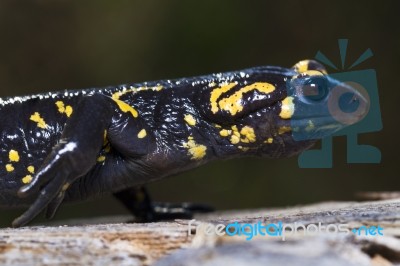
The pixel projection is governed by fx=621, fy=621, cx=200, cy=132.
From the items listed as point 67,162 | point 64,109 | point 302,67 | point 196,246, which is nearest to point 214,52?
point 302,67

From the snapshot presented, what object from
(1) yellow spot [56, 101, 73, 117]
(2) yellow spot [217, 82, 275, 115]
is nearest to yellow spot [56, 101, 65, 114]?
(1) yellow spot [56, 101, 73, 117]

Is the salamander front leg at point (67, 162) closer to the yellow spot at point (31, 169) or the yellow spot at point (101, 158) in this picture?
the yellow spot at point (101, 158)

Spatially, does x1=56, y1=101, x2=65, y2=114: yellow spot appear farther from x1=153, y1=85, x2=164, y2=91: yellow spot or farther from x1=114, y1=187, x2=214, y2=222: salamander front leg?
x1=114, y1=187, x2=214, y2=222: salamander front leg

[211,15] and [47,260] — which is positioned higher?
[211,15]

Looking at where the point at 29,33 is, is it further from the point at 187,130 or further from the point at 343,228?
the point at 343,228

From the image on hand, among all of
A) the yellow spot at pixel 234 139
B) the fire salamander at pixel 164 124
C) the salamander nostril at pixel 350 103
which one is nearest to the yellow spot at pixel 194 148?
the fire salamander at pixel 164 124

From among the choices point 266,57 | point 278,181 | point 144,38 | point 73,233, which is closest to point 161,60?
point 144,38

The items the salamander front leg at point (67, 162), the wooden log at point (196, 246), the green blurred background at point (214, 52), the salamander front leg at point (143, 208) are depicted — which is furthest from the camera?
the green blurred background at point (214, 52)
